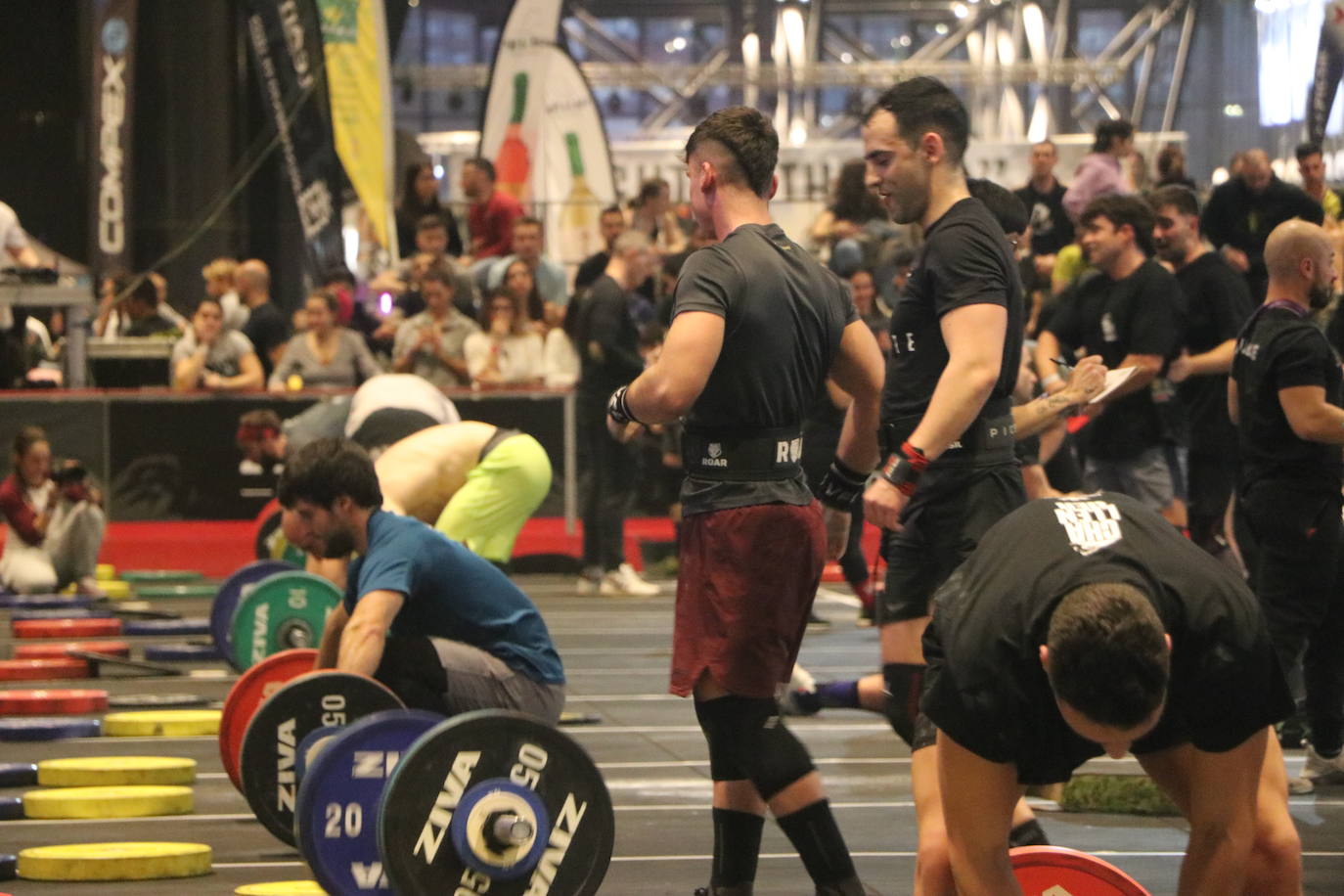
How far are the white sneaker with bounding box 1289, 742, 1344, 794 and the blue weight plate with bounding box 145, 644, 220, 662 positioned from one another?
4.91 meters

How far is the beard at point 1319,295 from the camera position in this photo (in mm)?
6430

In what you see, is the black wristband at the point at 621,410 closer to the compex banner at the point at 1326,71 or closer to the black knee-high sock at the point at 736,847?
the black knee-high sock at the point at 736,847

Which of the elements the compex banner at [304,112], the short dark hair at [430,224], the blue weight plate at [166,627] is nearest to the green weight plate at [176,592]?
the blue weight plate at [166,627]

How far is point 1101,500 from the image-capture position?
3.50 metres

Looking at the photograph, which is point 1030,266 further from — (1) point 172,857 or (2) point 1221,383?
(1) point 172,857

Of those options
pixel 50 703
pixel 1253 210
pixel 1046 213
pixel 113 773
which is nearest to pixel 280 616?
pixel 50 703

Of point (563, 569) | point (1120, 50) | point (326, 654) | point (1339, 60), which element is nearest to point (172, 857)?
point (326, 654)

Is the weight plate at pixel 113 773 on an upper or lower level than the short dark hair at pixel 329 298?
lower

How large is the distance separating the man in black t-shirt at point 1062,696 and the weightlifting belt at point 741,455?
4.19ft

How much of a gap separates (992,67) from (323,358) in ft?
43.2

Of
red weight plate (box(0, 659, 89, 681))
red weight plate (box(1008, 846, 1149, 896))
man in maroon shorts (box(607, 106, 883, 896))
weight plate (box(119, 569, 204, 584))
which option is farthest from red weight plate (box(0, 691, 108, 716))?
red weight plate (box(1008, 846, 1149, 896))

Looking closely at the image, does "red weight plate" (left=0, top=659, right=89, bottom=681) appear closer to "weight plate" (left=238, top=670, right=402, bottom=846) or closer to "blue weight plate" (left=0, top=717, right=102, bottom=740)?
"blue weight plate" (left=0, top=717, right=102, bottom=740)

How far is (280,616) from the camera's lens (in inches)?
324

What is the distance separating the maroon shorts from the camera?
475 centimetres
